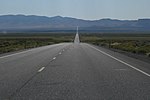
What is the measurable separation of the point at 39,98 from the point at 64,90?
1.47m

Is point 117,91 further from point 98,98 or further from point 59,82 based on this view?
point 59,82

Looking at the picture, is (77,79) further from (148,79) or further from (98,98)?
(98,98)

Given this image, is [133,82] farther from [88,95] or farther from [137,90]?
[88,95]

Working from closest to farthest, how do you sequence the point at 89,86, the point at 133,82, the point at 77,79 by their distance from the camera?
the point at 89,86, the point at 133,82, the point at 77,79

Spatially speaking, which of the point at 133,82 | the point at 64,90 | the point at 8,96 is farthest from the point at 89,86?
the point at 8,96

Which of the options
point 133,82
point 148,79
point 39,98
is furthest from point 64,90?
point 148,79

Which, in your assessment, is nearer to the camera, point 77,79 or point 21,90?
point 21,90

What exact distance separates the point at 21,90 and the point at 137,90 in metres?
3.41

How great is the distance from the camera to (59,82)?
12.1m

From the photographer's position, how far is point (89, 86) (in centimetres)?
1114

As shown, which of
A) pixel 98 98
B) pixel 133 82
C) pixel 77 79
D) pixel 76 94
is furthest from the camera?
pixel 77 79

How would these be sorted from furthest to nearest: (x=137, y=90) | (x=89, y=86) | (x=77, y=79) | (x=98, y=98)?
1. (x=77, y=79)
2. (x=89, y=86)
3. (x=137, y=90)
4. (x=98, y=98)

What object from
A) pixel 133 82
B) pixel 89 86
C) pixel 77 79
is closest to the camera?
pixel 89 86

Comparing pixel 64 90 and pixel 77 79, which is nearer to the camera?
pixel 64 90
